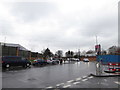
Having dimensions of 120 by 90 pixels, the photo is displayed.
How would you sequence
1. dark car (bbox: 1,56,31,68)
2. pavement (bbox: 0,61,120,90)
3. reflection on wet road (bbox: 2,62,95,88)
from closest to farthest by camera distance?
pavement (bbox: 0,61,120,90) < reflection on wet road (bbox: 2,62,95,88) < dark car (bbox: 1,56,31,68)

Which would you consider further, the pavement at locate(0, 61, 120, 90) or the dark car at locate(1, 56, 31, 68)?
the dark car at locate(1, 56, 31, 68)

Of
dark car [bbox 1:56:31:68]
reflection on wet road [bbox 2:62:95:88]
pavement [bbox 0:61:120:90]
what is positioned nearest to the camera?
pavement [bbox 0:61:120:90]

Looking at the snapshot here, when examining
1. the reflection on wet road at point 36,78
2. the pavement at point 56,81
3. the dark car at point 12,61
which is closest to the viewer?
the pavement at point 56,81

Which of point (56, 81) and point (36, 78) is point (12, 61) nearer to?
point (36, 78)

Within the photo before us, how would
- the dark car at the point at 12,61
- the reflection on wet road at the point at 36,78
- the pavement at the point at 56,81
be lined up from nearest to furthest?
the pavement at the point at 56,81, the reflection on wet road at the point at 36,78, the dark car at the point at 12,61

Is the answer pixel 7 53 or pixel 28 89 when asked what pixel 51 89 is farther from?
pixel 7 53

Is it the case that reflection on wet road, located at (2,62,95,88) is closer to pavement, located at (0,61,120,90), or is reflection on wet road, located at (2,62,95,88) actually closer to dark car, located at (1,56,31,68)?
pavement, located at (0,61,120,90)

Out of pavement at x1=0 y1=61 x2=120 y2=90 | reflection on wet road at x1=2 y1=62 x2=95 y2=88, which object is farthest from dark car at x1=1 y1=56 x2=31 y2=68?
pavement at x1=0 y1=61 x2=120 y2=90

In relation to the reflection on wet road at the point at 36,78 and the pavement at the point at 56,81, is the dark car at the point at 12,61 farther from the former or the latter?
the pavement at the point at 56,81

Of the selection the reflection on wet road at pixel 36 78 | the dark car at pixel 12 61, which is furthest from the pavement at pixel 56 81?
the dark car at pixel 12 61

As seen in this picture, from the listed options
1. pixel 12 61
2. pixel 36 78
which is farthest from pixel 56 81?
pixel 12 61

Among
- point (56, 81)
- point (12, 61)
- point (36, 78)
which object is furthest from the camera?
point (12, 61)

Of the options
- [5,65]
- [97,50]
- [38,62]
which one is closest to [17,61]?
[5,65]

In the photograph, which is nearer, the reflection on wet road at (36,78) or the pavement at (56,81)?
the pavement at (56,81)
